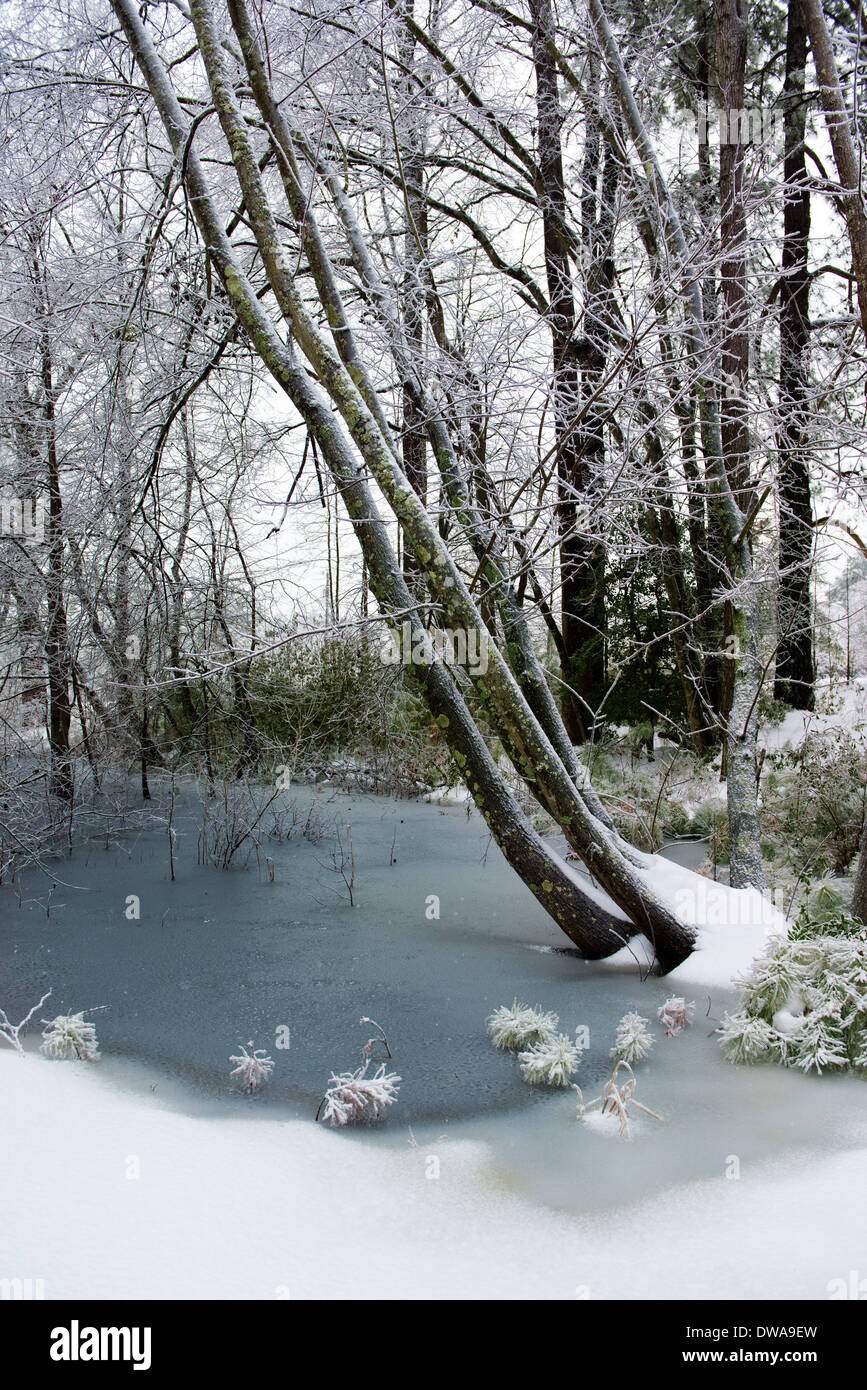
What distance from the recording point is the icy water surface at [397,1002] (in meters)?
2.89

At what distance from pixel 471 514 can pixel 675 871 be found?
2.22 metres

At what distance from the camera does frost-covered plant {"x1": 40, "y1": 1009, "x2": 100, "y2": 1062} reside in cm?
343

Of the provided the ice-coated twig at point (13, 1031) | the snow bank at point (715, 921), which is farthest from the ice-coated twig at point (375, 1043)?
the snow bank at point (715, 921)

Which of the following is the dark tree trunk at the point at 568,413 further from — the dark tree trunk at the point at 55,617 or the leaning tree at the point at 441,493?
the dark tree trunk at the point at 55,617

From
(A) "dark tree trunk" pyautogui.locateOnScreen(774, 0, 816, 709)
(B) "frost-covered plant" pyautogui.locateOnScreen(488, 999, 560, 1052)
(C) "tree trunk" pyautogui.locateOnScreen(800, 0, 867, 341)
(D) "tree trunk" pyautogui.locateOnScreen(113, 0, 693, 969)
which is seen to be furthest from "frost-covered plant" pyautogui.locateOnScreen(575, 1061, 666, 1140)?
(A) "dark tree trunk" pyautogui.locateOnScreen(774, 0, 816, 709)

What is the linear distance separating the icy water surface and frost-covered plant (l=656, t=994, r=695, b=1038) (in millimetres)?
61

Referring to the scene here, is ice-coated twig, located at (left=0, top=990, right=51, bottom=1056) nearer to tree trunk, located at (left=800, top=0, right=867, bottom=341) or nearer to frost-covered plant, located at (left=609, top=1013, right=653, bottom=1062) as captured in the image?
frost-covered plant, located at (left=609, top=1013, right=653, bottom=1062)

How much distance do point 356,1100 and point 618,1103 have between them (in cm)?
85

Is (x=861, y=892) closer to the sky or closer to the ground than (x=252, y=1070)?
closer to the sky

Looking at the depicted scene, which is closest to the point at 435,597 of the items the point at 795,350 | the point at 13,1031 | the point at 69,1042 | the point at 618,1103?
the point at 618,1103

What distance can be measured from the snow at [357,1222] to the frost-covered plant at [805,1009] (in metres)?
0.50

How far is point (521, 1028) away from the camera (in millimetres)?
3531

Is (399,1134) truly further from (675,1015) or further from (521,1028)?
(675,1015)

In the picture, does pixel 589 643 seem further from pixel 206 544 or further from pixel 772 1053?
pixel 772 1053
